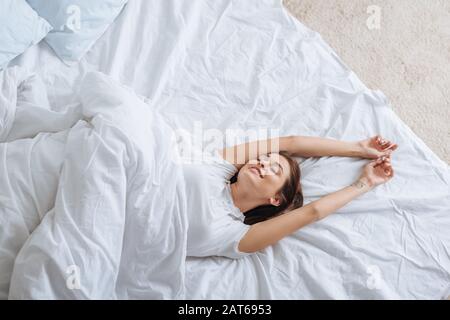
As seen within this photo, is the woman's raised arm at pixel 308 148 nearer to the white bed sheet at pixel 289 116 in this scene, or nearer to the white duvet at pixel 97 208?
the white bed sheet at pixel 289 116

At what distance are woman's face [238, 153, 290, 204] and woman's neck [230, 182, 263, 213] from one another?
2 centimetres

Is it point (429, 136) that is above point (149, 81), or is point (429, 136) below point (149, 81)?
above

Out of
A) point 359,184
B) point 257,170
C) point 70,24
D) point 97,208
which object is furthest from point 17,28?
point 359,184

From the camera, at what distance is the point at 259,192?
4.38 ft

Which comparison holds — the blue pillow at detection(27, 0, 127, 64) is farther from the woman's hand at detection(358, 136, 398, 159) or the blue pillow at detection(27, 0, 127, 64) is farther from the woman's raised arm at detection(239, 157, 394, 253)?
the woman's hand at detection(358, 136, 398, 159)

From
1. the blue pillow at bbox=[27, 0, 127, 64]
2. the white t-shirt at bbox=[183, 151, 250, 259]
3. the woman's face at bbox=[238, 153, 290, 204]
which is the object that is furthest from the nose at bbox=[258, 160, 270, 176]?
the blue pillow at bbox=[27, 0, 127, 64]

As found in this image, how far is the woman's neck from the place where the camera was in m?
1.36

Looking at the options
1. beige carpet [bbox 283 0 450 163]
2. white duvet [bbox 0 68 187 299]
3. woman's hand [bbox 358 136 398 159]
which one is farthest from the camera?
beige carpet [bbox 283 0 450 163]

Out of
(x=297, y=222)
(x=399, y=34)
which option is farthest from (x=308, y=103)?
(x=399, y=34)

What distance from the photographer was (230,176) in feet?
4.65

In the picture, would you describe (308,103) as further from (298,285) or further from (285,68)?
(298,285)

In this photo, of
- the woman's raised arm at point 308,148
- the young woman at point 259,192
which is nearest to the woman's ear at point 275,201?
the young woman at point 259,192

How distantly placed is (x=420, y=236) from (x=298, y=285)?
35cm

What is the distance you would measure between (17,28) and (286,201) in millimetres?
863
